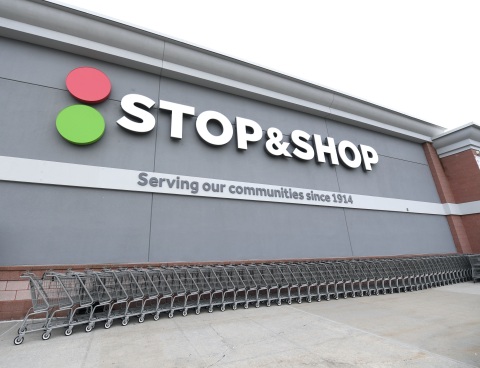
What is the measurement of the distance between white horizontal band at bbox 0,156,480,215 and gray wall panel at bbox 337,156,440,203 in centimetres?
49

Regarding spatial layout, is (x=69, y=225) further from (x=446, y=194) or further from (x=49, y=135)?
(x=446, y=194)

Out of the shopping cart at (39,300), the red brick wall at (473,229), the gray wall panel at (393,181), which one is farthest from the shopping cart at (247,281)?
the red brick wall at (473,229)

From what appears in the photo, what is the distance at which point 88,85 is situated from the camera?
756 cm

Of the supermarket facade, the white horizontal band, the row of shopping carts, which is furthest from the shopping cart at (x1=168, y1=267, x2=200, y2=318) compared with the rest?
the white horizontal band

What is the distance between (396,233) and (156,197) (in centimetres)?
1058

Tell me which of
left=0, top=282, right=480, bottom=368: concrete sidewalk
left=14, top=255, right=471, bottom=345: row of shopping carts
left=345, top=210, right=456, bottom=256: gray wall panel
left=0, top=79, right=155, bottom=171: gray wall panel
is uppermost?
left=0, top=79, right=155, bottom=171: gray wall panel

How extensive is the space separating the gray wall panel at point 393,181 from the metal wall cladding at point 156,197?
14 centimetres

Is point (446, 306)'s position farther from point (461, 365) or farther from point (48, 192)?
point (48, 192)

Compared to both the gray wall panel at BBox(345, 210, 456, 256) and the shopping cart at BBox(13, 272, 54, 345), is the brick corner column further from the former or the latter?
the shopping cart at BBox(13, 272, 54, 345)

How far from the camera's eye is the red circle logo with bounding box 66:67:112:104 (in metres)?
7.35

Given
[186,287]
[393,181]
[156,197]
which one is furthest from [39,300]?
[393,181]

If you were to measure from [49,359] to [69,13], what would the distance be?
899 cm

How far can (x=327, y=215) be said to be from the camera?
33.0 ft

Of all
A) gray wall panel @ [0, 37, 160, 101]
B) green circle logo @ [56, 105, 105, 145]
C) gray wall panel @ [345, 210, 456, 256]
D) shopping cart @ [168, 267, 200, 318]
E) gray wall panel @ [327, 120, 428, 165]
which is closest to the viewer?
shopping cart @ [168, 267, 200, 318]
